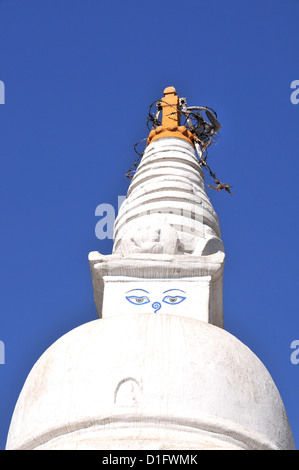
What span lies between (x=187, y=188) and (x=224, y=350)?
14.8 ft

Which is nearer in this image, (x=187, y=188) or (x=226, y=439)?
(x=226, y=439)

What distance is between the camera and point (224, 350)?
876cm

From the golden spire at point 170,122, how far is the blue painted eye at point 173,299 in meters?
5.28

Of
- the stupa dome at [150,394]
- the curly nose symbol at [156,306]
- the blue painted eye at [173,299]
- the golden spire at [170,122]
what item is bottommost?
the stupa dome at [150,394]

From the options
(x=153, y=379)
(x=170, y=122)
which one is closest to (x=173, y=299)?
(x=153, y=379)

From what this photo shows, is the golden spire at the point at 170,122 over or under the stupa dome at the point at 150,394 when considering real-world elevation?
over

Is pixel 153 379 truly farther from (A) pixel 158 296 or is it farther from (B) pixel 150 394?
(A) pixel 158 296

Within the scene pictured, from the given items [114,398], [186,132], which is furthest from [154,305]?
[186,132]

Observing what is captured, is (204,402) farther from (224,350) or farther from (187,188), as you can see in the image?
(187,188)

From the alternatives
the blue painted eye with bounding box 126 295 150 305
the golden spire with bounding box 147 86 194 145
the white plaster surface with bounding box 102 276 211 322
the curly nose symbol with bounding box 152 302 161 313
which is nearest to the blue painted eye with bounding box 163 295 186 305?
the white plaster surface with bounding box 102 276 211 322

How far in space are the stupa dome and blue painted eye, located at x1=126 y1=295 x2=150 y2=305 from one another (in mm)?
1120

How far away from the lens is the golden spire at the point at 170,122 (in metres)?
15.0

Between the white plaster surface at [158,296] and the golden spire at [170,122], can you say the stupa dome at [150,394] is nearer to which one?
the white plaster surface at [158,296]

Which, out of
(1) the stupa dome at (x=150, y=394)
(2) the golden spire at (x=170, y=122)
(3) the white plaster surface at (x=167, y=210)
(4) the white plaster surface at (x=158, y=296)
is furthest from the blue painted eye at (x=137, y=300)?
(2) the golden spire at (x=170, y=122)
